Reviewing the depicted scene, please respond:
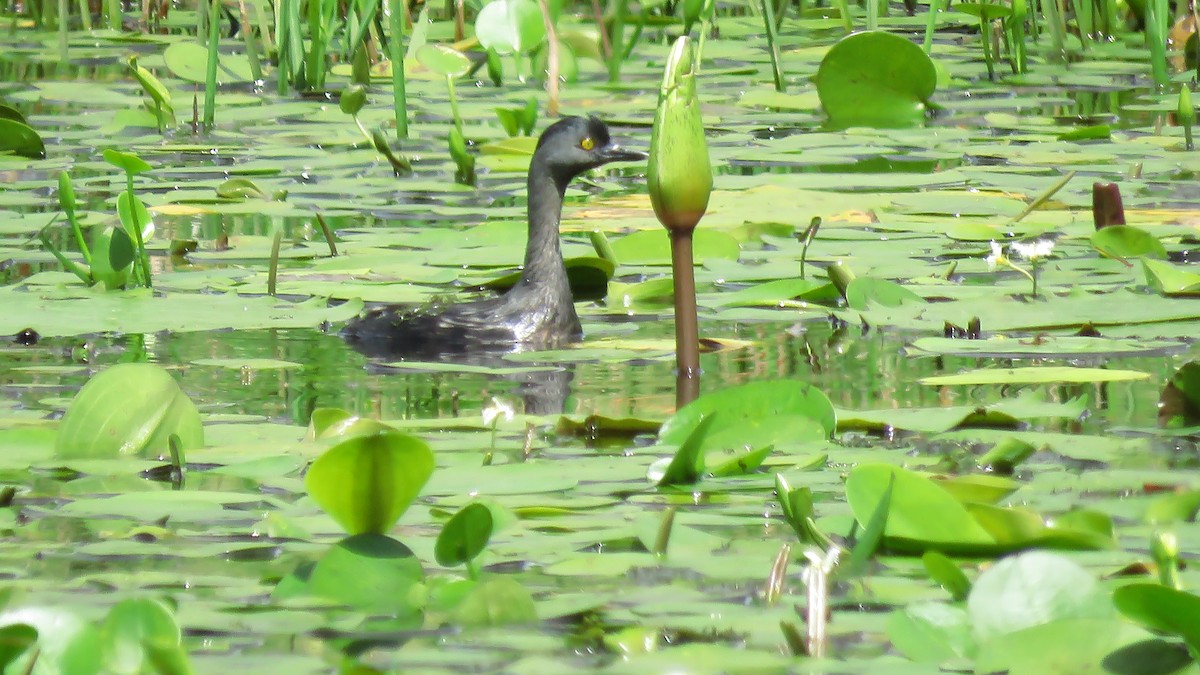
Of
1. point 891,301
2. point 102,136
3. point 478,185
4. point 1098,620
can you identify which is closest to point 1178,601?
point 1098,620

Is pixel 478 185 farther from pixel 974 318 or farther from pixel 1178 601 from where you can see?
pixel 1178 601

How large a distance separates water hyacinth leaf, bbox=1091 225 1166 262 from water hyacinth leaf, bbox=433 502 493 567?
3.36 m

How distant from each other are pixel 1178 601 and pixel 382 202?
5086 millimetres

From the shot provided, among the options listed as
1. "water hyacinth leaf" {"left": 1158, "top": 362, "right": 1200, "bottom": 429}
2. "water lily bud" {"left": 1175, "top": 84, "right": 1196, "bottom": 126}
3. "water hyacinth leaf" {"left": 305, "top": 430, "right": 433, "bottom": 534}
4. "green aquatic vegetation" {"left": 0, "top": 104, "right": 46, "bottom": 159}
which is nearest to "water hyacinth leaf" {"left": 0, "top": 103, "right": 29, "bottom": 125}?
"green aquatic vegetation" {"left": 0, "top": 104, "right": 46, "bottom": 159}

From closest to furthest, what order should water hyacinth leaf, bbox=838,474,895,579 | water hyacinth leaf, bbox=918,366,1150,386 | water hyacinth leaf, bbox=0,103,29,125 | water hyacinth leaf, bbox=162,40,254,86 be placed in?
water hyacinth leaf, bbox=838,474,895,579
water hyacinth leaf, bbox=918,366,1150,386
water hyacinth leaf, bbox=0,103,29,125
water hyacinth leaf, bbox=162,40,254,86

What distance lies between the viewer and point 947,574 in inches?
94.1

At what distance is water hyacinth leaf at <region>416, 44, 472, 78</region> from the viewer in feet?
31.4

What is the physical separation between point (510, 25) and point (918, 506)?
23.5 feet

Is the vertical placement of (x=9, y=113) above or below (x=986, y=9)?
below

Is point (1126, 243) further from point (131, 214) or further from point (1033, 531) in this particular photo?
point (1033, 531)

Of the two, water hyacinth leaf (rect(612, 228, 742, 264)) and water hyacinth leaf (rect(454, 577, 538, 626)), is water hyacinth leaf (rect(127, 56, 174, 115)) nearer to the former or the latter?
water hyacinth leaf (rect(612, 228, 742, 264))

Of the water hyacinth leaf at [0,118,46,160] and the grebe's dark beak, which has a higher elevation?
the grebe's dark beak

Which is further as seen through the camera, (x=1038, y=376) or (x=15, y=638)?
(x=1038, y=376)

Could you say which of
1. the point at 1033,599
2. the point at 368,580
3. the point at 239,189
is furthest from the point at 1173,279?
the point at 239,189
